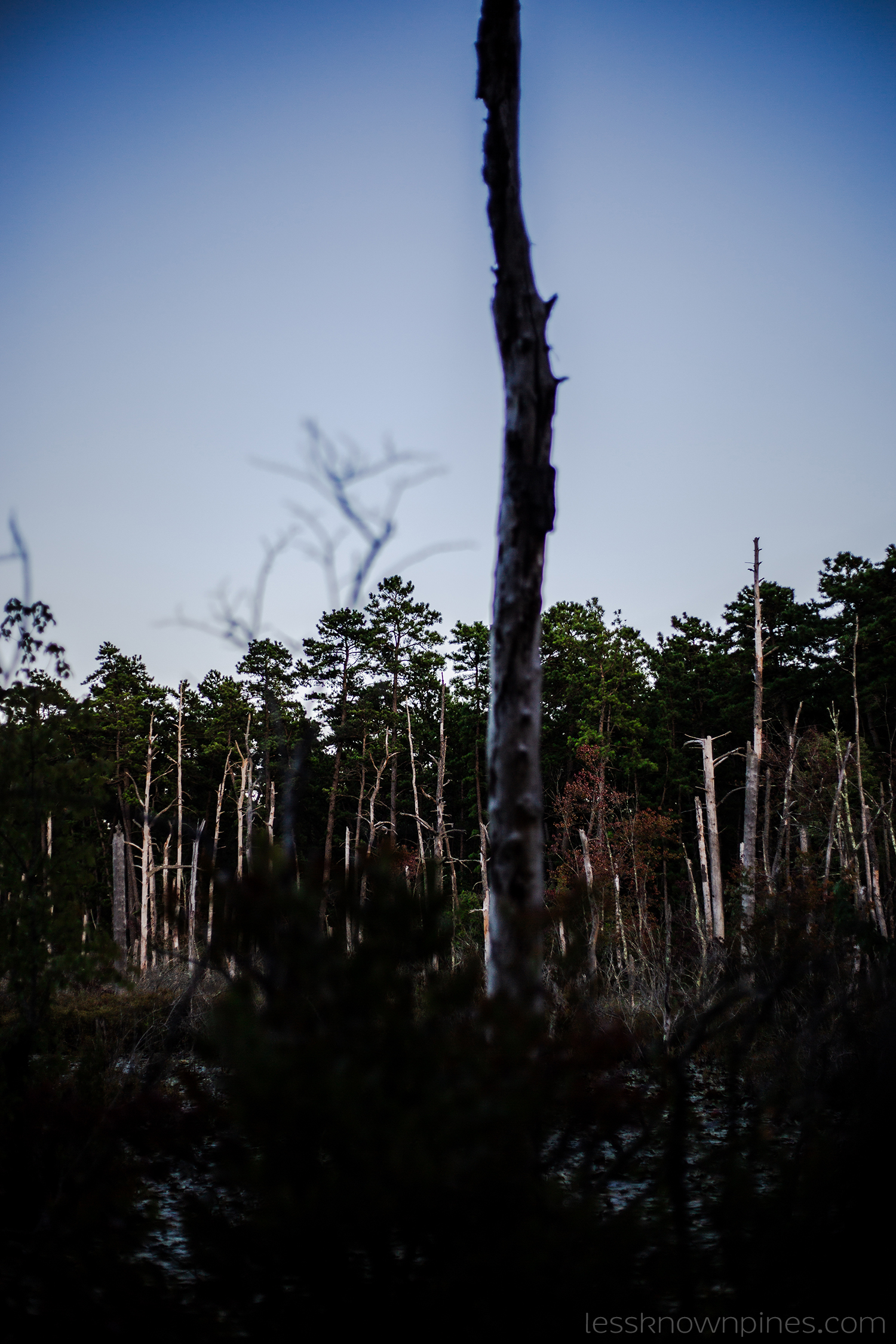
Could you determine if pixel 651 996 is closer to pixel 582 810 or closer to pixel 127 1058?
pixel 127 1058

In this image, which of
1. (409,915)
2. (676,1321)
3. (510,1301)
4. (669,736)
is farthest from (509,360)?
(669,736)

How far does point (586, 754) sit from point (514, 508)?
19243 millimetres

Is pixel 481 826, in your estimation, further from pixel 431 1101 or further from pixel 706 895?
pixel 431 1101

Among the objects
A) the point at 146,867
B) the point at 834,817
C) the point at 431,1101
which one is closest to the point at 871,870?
the point at 834,817

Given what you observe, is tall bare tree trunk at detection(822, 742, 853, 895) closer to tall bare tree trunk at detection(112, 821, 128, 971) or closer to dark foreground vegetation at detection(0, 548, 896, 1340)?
dark foreground vegetation at detection(0, 548, 896, 1340)

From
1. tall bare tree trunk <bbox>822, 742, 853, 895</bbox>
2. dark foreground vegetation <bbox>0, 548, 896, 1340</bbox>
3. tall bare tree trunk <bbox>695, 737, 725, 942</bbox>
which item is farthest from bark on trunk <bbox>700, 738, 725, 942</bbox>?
dark foreground vegetation <bbox>0, 548, 896, 1340</bbox>

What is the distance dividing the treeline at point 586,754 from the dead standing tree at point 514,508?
40.7 ft

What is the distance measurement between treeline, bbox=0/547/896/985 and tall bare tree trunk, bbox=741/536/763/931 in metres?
0.21

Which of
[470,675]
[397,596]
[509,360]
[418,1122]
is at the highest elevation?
[397,596]

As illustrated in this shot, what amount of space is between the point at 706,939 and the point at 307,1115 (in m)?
11.2

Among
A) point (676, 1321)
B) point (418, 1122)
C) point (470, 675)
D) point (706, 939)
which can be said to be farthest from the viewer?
point (470, 675)

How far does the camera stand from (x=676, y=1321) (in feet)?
7.97

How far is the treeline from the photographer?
19.0m

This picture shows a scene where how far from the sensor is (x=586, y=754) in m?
22.1
